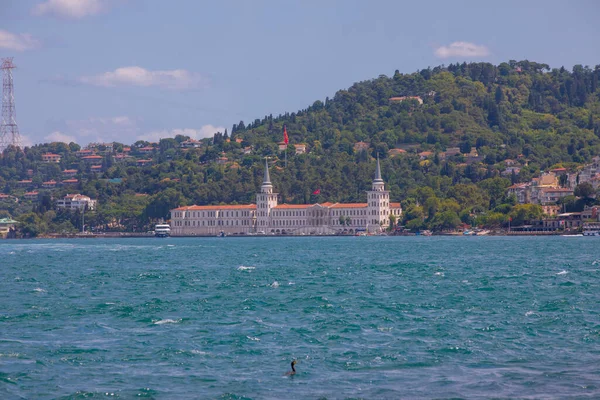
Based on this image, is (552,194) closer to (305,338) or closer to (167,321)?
(167,321)

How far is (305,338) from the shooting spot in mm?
30359

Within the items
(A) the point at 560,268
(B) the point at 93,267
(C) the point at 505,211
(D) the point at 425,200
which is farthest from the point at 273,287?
(D) the point at 425,200

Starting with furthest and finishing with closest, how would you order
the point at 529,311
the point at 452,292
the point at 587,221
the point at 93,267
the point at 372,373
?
1. the point at 587,221
2. the point at 93,267
3. the point at 452,292
4. the point at 529,311
5. the point at 372,373

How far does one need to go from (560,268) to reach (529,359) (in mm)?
35548

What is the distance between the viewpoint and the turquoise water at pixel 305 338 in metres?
24.1

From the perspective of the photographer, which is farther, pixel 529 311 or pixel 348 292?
pixel 348 292

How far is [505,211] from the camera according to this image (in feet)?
570

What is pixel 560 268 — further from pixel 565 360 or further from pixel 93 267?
pixel 565 360

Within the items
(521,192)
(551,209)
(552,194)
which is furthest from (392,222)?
(551,209)

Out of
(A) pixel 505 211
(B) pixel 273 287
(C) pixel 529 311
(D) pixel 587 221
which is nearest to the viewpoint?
(C) pixel 529 311

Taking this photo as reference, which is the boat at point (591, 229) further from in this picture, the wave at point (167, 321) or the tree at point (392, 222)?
the wave at point (167, 321)

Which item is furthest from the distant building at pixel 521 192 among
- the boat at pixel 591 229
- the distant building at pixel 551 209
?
the boat at pixel 591 229

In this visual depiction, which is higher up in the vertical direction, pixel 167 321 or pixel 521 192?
pixel 521 192

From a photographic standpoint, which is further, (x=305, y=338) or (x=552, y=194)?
(x=552, y=194)
